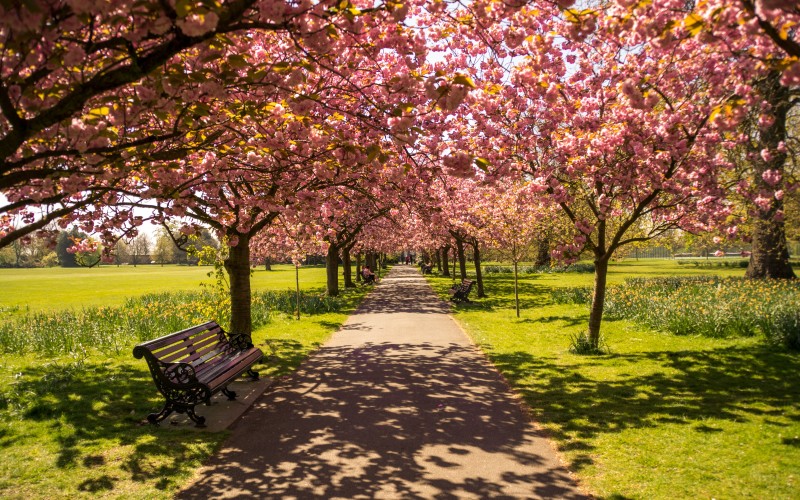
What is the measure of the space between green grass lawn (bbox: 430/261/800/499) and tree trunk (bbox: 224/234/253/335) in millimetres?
5537

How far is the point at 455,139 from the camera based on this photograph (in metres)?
8.94

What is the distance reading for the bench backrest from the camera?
6.27 metres

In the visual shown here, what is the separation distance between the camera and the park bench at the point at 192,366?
241 inches

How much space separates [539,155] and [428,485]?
716cm

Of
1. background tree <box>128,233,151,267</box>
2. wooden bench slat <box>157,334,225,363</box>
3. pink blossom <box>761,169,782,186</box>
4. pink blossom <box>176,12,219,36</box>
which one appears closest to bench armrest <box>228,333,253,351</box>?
wooden bench slat <box>157,334,225,363</box>

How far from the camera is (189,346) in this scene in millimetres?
7262

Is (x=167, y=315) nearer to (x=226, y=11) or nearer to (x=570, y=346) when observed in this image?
(x=570, y=346)

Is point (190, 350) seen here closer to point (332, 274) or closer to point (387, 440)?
point (387, 440)

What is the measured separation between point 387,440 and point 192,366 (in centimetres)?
287

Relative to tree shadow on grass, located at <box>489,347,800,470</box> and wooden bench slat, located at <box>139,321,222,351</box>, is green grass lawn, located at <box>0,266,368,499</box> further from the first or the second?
tree shadow on grass, located at <box>489,347,800,470</box>

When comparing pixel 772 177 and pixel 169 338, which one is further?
pixel 772 177

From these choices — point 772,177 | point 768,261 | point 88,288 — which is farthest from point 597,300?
point 88,288

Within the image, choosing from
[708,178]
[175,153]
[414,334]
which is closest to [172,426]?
[175,153]

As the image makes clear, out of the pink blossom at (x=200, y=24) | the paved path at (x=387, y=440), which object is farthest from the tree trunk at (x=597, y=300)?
the pink blossom at (x=200, y=24)
